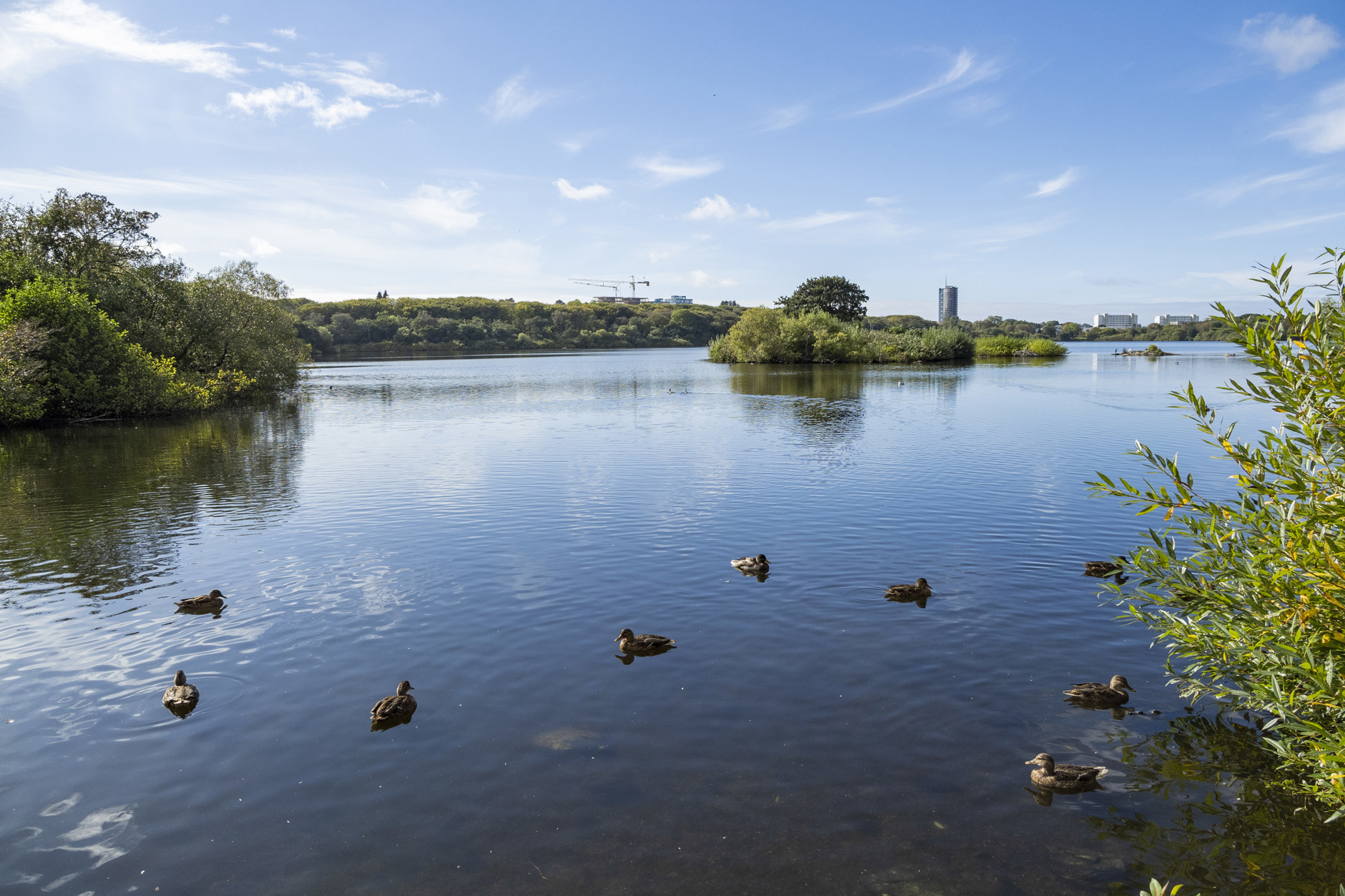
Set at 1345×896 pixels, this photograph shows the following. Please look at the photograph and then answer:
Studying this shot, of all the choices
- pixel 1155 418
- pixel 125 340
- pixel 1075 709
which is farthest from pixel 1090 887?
pixel 125 340

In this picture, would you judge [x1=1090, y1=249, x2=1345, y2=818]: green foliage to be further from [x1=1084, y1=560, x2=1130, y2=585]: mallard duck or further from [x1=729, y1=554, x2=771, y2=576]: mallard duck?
[x1=729, y1=554, x2=771, y2=576]: mallard duck

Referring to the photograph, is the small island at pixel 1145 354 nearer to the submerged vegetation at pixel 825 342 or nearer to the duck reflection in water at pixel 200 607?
the submerged vegetation at pixel 825 342

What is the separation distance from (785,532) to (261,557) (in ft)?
38.6

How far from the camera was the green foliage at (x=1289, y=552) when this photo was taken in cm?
629

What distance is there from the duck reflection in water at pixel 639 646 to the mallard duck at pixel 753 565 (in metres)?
3.85

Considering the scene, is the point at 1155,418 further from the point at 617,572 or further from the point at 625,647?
the point at 625,647

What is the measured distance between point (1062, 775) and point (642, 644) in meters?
5.66

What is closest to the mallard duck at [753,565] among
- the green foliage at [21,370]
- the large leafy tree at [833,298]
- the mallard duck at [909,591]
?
the mallard duck at [909,591]

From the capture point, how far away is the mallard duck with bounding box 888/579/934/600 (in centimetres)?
1328

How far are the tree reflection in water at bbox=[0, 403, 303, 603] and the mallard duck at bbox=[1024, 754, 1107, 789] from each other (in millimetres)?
15566

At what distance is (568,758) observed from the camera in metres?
8.53

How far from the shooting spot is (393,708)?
31.0ft

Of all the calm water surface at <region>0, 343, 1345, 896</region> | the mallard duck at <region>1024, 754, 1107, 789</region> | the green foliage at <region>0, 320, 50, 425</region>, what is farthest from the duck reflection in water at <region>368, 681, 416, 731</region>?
the green foliage at <region>0, 320, 50, 425</region>

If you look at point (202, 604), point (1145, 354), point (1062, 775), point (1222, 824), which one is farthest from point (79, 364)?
point (1145, 354)
